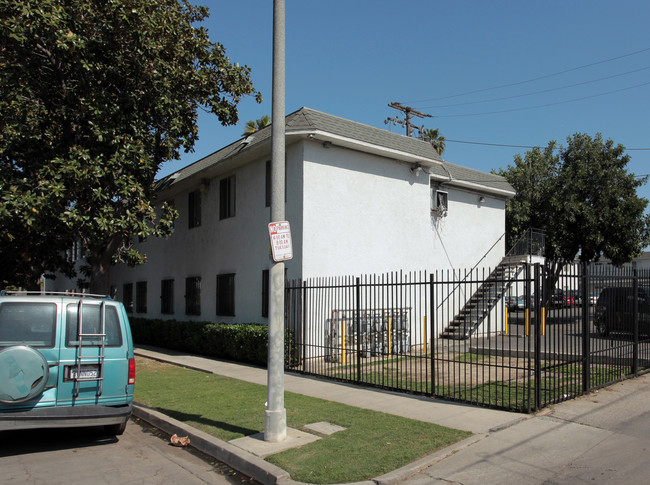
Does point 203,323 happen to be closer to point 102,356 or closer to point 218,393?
point 218,393

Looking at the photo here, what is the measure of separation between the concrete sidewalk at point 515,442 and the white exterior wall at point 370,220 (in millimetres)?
5461

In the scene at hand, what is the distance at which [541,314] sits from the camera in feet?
26.1

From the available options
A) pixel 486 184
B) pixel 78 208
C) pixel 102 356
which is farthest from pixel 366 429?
pixel 486 184

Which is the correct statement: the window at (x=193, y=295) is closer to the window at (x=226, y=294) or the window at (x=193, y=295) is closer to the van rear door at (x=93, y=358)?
the window at (x=226, y=294)

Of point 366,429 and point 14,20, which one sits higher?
point 14,20

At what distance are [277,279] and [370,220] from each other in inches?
344

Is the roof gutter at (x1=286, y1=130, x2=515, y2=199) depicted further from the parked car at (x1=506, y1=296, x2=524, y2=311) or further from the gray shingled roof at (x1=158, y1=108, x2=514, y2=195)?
the parked car at (x1=506, y1=296, x2=524, y2=311)

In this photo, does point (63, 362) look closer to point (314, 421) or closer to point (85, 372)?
point (85, 372)

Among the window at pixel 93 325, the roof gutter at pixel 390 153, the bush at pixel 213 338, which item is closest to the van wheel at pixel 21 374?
the window at pixel 93 325

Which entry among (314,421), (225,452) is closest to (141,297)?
(314,421)

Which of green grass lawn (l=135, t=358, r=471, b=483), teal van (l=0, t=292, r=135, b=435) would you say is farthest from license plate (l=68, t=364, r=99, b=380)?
green grass lawn (l=135, t=358, r=471, b=483)

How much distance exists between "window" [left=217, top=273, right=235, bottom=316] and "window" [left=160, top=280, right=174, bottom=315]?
407 centimetres

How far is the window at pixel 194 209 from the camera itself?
1872cm

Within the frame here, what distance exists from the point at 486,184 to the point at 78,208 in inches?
560
